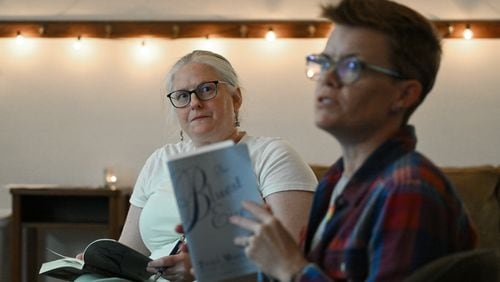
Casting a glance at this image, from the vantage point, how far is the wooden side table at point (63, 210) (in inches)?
167

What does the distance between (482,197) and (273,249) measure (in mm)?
1757

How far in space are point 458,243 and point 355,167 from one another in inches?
9.0

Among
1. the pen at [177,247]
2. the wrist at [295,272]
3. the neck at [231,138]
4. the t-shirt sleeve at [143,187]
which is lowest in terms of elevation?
the pen at [177,247]

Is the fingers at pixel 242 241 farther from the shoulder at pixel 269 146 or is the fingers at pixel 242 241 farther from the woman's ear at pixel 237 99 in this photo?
the woman's ear at pixel 237 99

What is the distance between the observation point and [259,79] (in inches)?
183

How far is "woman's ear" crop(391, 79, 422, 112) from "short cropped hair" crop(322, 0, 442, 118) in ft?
0.03

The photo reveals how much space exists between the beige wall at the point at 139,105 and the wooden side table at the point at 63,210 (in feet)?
1.08

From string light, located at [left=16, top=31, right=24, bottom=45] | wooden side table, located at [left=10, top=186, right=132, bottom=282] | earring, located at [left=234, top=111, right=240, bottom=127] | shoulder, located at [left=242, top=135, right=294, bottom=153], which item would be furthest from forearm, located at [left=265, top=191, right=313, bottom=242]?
string light, located at [left=16, top=31, right=24, bottom=45]

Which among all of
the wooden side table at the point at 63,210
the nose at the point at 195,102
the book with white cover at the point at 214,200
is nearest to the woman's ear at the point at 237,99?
the nose at the point at 195,102

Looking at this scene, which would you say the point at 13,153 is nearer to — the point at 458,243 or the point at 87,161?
the point at 87,161

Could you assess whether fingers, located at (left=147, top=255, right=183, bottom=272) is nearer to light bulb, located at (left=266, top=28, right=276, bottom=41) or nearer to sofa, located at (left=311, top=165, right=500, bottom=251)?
sofa, located at (left=311, top=165, right=500, bottom=251)

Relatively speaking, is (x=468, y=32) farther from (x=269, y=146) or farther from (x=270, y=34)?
(x=269, y=146)

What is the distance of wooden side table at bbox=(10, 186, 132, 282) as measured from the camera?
4.23 metres

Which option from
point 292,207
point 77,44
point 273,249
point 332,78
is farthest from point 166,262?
point 77,44
